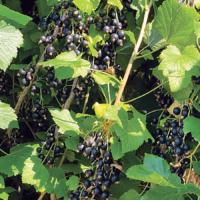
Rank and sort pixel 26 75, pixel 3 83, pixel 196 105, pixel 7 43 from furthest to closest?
pixel 3 83, pixel 26 75, pixel 196 105, pixel 7 43

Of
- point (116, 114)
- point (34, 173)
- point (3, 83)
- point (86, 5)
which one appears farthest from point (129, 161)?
point (3, 83)

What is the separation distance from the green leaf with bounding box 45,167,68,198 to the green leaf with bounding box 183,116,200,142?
59 centimetres

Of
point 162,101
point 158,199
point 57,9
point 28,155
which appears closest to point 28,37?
point 57,9

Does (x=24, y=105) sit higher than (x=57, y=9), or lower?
lower

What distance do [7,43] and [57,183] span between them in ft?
2.10

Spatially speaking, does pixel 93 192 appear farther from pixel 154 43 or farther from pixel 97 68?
pixel 154 43

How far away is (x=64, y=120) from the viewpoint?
1.43 m

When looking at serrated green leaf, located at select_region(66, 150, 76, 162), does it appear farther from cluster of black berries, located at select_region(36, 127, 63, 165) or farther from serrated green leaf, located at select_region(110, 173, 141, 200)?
serrated green leaf, located at select_region(110, 173, 141, 200)

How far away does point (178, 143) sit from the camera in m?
1.29

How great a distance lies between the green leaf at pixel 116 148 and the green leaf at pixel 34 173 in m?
0.33

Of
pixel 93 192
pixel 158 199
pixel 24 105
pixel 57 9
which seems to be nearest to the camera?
pixel 158 199

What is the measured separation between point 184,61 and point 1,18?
A: 0.71 meters

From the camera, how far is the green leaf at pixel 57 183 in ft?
4.74

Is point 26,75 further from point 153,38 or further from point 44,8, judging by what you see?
point 153,38
